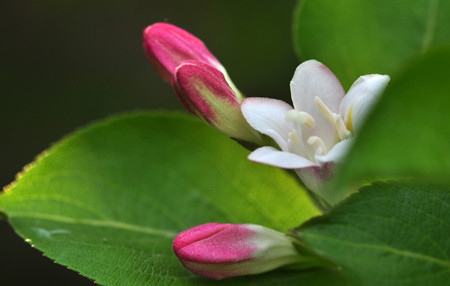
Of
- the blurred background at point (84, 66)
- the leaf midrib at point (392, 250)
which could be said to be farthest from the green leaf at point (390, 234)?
the blurred background at point (84, 66)

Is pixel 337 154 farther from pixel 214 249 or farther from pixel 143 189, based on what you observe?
pixel 143 189

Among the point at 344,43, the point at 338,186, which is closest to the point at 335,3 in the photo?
the point at 344,43

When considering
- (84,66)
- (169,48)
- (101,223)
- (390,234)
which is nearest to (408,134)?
(390,234)

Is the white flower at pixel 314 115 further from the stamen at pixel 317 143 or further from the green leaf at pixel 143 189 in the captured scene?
the green leaf at pixel 143 189

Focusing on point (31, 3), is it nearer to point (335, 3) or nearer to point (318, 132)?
point (335, 3)

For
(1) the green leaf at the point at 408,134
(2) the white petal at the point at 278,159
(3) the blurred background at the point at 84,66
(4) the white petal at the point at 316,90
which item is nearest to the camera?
(1) the green leaf at the point at 408,134
